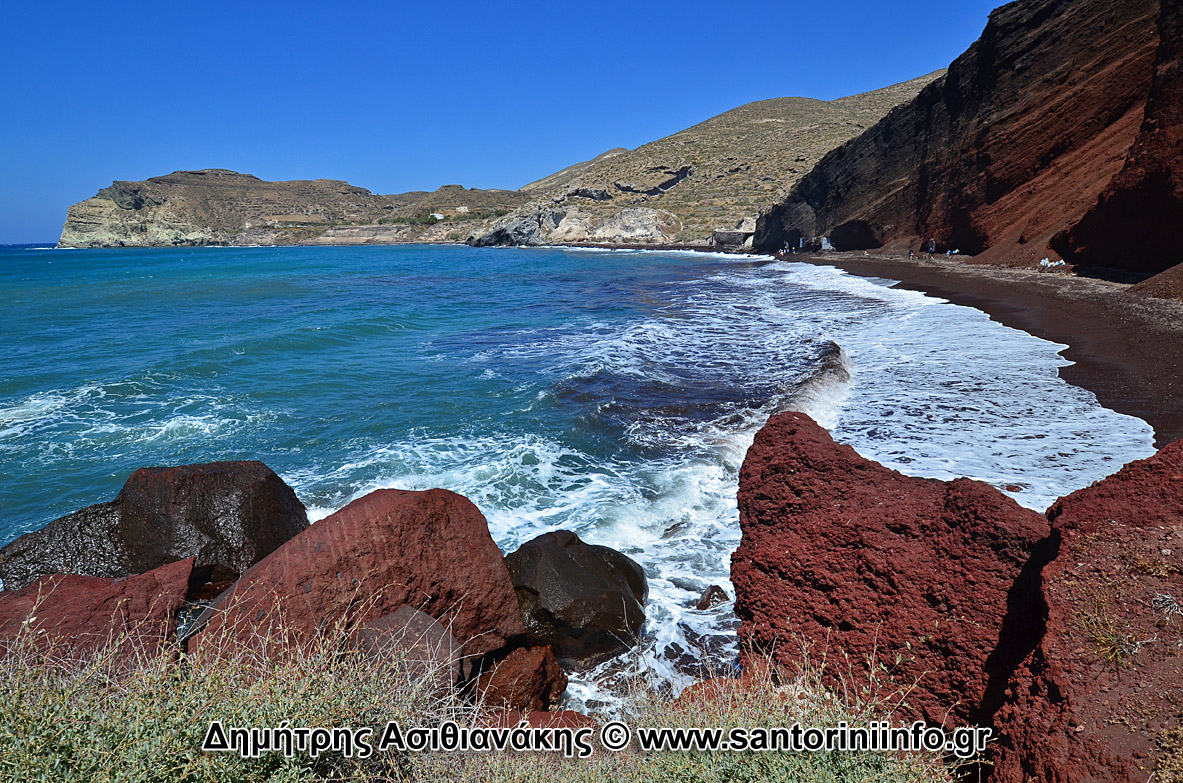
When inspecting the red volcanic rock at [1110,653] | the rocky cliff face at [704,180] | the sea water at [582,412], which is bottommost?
the sea water at [582,412]

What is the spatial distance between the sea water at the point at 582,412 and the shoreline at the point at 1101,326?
45cm

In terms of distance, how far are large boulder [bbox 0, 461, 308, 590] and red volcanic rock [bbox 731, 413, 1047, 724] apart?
437 cm

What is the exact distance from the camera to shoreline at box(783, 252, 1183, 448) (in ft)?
26.2

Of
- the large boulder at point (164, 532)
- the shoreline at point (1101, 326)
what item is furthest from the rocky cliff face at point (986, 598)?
the shoreline at point (1101, 326)

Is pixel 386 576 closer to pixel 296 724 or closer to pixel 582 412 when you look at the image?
pixel 296 724

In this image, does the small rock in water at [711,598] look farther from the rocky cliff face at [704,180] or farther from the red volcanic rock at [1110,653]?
the rocky cliff face at [704,180]

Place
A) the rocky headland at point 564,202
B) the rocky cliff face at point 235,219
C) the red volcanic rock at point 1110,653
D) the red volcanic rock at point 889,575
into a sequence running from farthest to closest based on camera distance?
the rocky cliff face at point 235,219 → the rocky headland at point 564,202 → the red volcanic rock at point 889,575 → the red volcanic rock at point 1110,653

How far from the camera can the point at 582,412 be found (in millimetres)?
10242

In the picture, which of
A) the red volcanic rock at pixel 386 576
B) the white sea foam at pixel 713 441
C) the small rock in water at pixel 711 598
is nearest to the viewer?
the red volcanic rock at pixel 386 576

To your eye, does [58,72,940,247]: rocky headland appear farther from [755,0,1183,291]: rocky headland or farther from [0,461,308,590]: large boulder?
[0,461,308,590]: large boulder

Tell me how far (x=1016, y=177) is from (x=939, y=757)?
29.2 meters

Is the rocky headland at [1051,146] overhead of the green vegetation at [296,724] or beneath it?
overhead

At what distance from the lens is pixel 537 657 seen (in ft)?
13.5

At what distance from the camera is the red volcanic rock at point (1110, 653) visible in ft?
6.39
